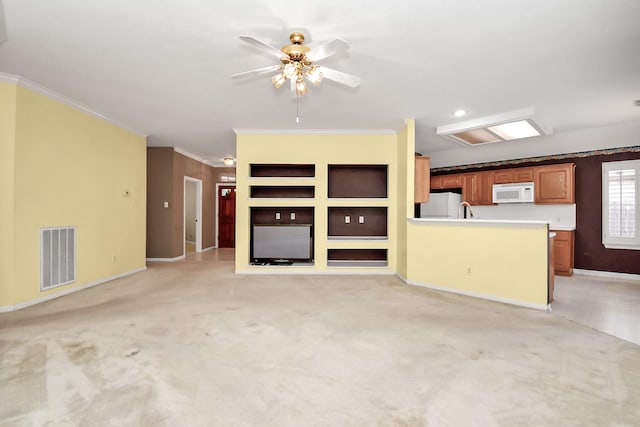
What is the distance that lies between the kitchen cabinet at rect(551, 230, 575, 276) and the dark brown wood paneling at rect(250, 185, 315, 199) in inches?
179

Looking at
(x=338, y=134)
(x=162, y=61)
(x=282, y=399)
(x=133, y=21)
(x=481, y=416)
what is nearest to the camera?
(x=481, y=416)

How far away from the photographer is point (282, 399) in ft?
6.47

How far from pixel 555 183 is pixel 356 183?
3615mm

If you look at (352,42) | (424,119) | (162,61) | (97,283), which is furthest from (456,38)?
(97,283)

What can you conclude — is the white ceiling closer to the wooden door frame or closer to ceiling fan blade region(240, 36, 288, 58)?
ceiling fan blade region(240, 36, 288, 58)

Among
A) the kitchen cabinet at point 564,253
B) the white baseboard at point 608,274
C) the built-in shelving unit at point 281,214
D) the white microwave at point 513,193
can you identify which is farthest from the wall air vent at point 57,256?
the white baseboard at point 608,274

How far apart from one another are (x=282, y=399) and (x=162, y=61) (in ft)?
10.6

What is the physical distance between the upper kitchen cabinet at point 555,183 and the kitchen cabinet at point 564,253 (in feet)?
2.00

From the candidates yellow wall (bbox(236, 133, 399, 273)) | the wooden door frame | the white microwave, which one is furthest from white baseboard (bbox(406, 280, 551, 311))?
the wooden door frame

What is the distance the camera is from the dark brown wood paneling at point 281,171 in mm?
6367

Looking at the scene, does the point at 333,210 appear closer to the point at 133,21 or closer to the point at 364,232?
the point at 364,232

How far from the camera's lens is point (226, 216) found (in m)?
10.2

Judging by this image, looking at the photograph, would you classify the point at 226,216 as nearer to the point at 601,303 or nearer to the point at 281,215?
the point at 281,215

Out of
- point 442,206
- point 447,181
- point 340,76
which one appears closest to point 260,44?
point 340,76
